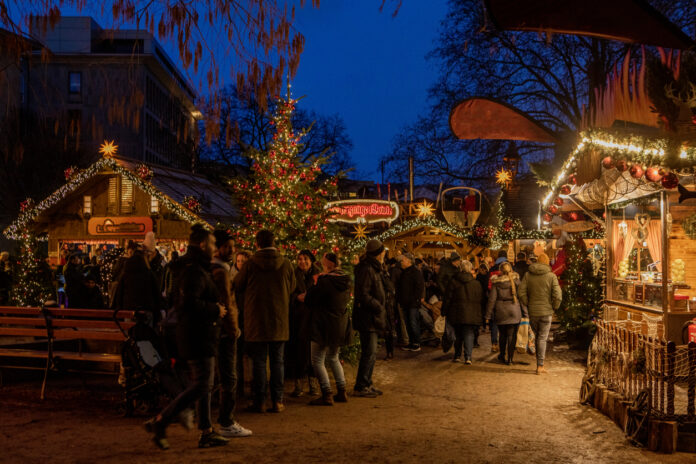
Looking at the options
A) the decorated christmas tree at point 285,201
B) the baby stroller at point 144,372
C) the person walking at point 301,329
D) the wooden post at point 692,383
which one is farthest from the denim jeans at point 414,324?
the wooden post at point 692,383

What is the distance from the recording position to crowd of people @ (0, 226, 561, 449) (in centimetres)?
577

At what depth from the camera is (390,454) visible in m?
5.78

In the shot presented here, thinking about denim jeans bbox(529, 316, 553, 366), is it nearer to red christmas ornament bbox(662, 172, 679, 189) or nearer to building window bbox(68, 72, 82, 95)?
red christmas ornament bbox(662, 172, 679, 189)

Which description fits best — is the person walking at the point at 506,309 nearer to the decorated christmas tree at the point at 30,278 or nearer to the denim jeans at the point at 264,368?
the denim jeans at the point at 264,368

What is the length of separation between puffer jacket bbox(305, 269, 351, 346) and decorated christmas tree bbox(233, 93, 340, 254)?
286 cm

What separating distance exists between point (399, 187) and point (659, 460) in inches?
2659

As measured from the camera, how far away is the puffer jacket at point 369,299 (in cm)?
855

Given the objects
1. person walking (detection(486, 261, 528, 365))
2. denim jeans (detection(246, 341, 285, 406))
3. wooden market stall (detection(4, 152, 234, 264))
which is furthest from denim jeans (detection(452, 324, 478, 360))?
wooden market stall (detection(4, 152, 234, 264))

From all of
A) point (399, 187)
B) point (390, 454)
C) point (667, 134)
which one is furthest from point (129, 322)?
point (399, 187)

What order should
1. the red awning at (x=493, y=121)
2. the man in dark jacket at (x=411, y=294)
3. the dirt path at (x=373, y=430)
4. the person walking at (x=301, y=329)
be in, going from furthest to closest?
the man in dark jacket at (x=411, y=294) → the red awning at (x=493, y=121) → the person walking at (x=301, y=329) → the dirt path at (x=373, y=430)

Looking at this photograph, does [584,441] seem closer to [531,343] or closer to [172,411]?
[172,411]

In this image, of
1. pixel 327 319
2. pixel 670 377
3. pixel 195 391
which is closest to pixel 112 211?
pixel 327 319

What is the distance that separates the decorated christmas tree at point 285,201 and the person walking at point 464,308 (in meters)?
2.33

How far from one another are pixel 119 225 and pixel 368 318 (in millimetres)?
16468
